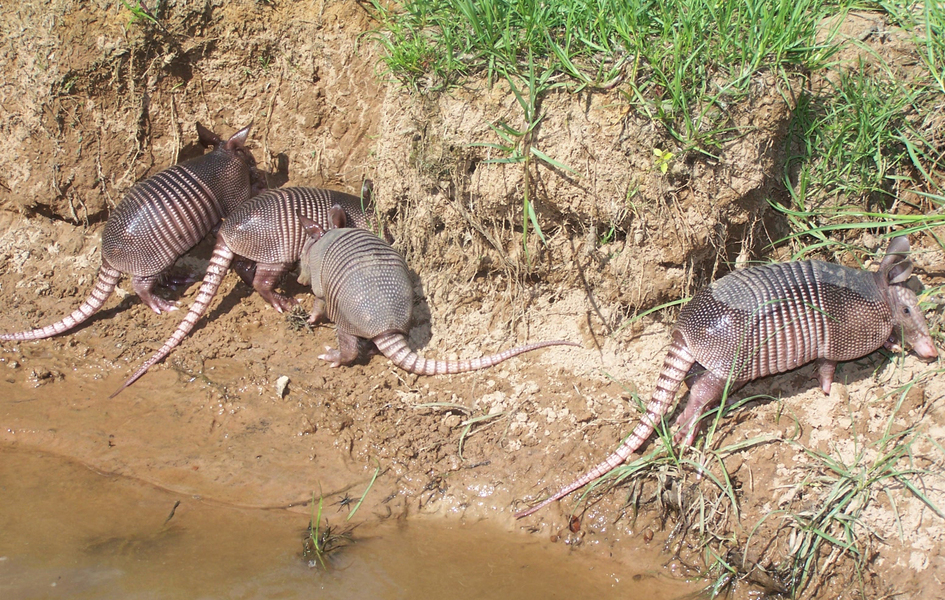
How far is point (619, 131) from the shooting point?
394 centimetres

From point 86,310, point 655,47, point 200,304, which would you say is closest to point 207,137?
point 200,304

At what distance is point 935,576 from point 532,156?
9.80 ft

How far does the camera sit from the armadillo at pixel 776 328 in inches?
148

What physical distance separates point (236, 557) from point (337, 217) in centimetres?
244

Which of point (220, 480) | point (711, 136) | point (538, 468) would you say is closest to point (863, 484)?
point (538, 468)

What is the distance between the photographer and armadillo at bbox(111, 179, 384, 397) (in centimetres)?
509

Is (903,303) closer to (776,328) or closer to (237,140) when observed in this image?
(776,328)

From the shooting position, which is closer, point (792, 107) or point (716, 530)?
point (716, 530)

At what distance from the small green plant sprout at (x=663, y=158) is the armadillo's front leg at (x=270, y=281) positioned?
283cm

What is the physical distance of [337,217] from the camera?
16.6 ft

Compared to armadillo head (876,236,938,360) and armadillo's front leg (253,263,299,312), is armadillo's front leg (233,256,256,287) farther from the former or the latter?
armadillo head (876,236,938,360)

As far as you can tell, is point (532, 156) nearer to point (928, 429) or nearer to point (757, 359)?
point (757, 359)

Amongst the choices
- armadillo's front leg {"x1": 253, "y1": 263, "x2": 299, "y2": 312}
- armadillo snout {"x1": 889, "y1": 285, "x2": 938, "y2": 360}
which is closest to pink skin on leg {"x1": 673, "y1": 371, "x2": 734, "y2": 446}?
armadillo snout {"x1": 889, "y1": 285, "x2": 938, "y2": 360}

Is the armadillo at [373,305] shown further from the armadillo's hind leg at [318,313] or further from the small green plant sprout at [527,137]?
the small green plant sprout at [527,137]
